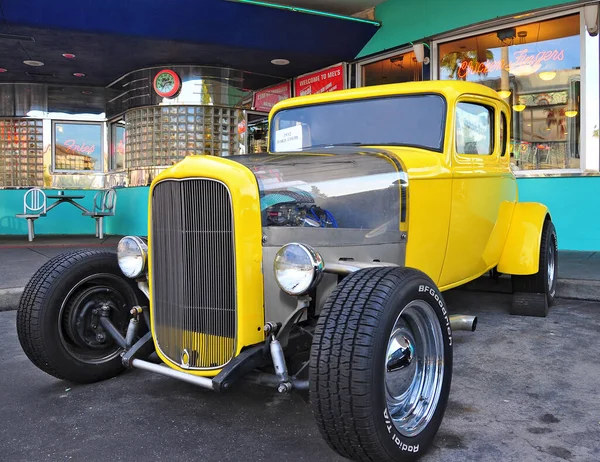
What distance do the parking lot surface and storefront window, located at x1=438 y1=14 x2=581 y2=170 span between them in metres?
4.99

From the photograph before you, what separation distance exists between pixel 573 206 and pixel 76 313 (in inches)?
270

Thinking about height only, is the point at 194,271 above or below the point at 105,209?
below

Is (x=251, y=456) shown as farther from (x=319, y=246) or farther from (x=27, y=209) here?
(x=27, y=209)

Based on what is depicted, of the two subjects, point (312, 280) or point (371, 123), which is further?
point (371, 123)

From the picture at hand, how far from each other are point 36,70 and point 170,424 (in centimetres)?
1038

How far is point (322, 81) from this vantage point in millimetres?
10438

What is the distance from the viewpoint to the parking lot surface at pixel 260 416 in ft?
7.50

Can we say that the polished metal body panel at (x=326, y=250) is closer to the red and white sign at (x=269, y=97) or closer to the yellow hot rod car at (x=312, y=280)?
the yellow hot rod car at (x=312, y=280)

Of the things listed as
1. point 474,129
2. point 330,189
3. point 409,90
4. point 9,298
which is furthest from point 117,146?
point 330,189

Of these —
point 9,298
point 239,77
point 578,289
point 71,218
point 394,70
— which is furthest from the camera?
point 71,218

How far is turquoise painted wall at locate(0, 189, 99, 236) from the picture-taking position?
12070 millimetres

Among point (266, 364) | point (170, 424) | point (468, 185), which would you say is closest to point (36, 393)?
point (170, 424)

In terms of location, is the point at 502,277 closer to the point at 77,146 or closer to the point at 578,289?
Answer: the point at 578,289

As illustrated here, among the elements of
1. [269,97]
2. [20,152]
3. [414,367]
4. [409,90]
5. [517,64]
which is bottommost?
[414,367]
